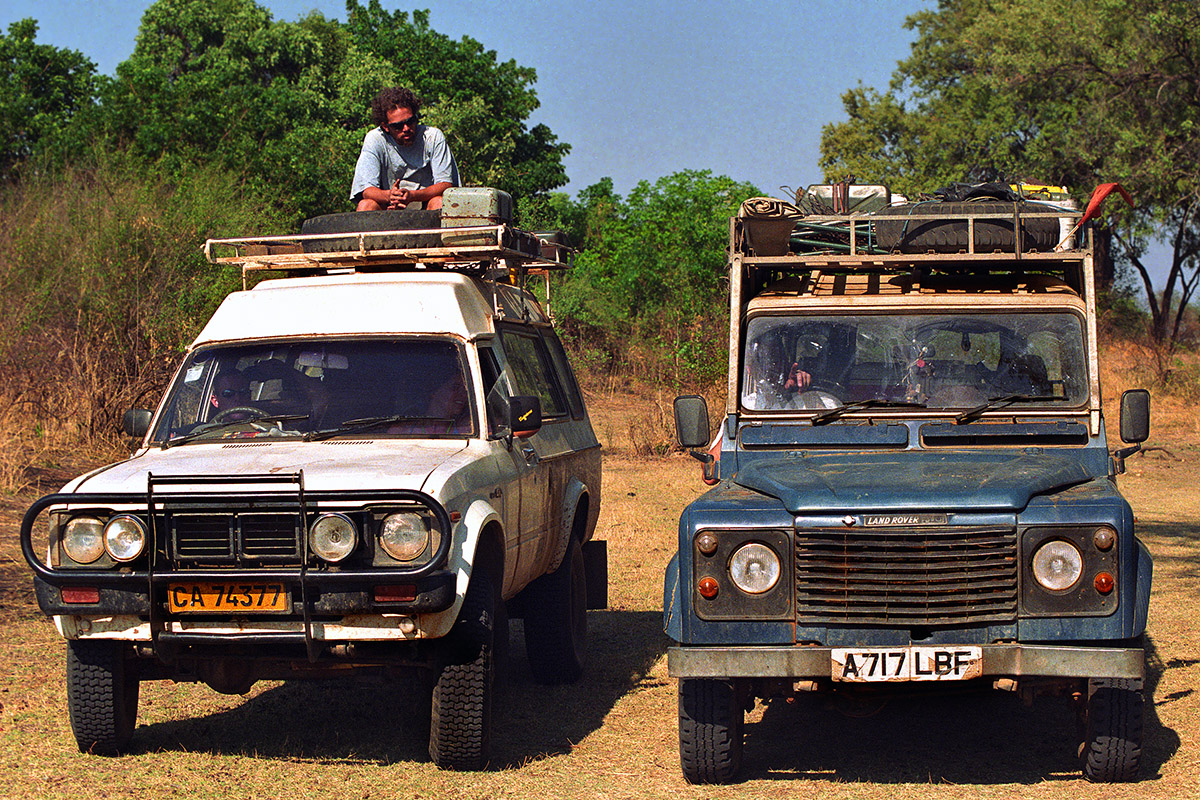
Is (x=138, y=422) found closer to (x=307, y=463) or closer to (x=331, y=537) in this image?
(x=307, y=463)

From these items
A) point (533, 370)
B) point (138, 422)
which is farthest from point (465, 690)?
point (533, 370)

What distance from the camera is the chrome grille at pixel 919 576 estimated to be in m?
4.85

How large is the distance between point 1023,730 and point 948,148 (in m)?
34.0

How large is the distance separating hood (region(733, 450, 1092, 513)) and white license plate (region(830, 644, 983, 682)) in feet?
1.70

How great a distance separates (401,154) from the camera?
8.64m

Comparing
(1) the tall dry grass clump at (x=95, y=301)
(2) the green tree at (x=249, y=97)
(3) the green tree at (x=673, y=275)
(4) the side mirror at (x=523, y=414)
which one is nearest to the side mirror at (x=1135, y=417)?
(4) the side mirror at (x=523, y=414)

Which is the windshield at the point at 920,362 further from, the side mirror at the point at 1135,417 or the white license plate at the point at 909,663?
the white license plate at the point at 909,663

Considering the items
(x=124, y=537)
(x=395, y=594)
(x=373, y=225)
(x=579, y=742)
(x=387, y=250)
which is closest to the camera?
(x=395, y=594)

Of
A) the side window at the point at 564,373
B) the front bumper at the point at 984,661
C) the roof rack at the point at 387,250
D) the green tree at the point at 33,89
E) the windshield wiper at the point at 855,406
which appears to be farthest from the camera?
the green tree at the point at 33,89

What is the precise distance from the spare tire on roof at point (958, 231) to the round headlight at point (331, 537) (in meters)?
3.07

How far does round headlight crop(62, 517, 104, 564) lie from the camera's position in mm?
5289

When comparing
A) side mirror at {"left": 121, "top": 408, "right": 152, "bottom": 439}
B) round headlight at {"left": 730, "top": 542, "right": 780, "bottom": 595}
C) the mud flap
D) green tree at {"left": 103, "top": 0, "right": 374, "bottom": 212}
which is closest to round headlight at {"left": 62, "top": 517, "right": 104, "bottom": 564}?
side mirror at {"left": 121, "top": 408, "right": 152, "bottom": 439}

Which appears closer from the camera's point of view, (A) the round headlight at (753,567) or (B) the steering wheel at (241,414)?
(A) the round headlight at (753,567)

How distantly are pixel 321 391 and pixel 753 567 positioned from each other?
2.46m
